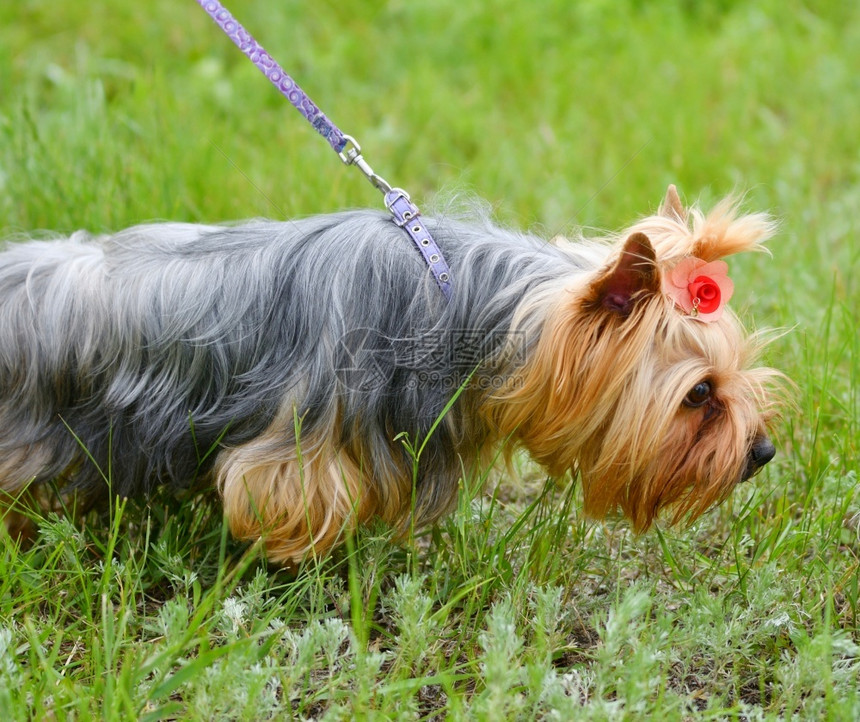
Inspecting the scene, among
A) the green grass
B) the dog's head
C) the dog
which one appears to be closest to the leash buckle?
the dog

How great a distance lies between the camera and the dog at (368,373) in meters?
2.46

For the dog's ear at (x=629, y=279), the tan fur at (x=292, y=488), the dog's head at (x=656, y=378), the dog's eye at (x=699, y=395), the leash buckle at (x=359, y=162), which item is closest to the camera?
the dog's ear at (x=629, y=279)

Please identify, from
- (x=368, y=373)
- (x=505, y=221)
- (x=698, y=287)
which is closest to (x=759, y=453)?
(x=698, y=287)

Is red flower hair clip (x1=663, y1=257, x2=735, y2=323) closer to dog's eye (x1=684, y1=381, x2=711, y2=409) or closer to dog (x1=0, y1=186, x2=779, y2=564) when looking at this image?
dog (x1=0, y1=186, x2=779, y2=564)

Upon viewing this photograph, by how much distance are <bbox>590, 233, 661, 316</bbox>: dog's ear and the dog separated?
2 centimetres

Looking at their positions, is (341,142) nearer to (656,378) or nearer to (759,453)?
(656,378)

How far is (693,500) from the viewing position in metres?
2.63

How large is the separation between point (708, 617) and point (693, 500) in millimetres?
309

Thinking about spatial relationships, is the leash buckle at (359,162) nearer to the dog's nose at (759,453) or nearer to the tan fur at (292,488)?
the tan fur at (292,488)

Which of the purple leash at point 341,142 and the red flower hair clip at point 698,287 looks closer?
the red flower hair clip at point 698,287

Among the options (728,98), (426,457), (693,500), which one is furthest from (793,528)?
(728,98)

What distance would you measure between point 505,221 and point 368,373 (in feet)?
3.25

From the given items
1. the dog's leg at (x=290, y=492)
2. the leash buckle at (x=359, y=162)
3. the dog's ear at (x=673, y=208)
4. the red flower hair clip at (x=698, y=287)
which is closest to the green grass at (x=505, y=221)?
the dog's leg at (x=290, y=492)

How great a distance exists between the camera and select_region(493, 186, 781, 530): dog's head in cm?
237
